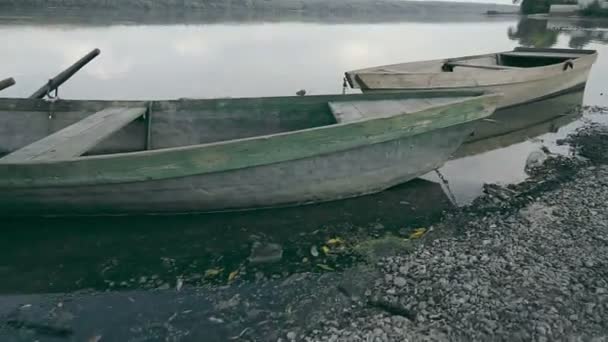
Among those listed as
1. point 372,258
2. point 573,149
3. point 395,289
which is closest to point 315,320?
point 395,289

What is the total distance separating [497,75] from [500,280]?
8.50 metres

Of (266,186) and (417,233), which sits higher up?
(266,186)

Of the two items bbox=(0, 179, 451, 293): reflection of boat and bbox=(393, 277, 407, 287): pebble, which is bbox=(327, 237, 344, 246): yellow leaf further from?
bbox=(393, 277, 407, 287): pebble

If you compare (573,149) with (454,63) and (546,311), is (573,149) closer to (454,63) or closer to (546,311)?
(454,63)

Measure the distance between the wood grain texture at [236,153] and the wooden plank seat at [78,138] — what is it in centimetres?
27

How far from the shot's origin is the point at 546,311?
420cm

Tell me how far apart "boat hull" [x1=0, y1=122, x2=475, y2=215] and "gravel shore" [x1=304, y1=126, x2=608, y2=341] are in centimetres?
121

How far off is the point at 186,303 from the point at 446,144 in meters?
4.82

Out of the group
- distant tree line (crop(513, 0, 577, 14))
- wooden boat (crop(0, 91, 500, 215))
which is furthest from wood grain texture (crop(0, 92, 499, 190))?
distant tree line (crop(513, 0, 577, 14))

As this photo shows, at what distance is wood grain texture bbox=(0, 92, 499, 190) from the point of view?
5078 millimetres

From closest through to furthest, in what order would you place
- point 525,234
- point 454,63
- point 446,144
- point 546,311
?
point 546,311
point 525,234
point 446,144
point 454,63

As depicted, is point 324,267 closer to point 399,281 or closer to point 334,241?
point 334,241

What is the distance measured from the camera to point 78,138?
19.6 feet

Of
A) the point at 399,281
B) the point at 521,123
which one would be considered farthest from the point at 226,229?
the point at 521,123
